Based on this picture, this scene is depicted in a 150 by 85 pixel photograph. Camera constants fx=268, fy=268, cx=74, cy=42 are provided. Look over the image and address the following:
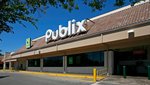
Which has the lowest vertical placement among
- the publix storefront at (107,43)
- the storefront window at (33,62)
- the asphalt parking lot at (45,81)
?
the asphalt parking lot at (45,81)

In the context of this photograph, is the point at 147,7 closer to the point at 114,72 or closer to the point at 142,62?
the point at 142,62

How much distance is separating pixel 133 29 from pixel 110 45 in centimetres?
514

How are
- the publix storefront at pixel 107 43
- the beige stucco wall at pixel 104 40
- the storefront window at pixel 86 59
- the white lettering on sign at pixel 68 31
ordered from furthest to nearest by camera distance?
the white lettering on sign at pixel 68 31 → the storefront window at pixel 86 59 → the publix storefront at pixel 107 43 → the beige stucco wall at pixel 104 40

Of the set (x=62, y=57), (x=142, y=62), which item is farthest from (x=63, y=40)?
(x=142, y=62)

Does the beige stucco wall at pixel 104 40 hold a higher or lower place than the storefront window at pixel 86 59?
higher

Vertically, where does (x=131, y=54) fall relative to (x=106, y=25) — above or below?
below

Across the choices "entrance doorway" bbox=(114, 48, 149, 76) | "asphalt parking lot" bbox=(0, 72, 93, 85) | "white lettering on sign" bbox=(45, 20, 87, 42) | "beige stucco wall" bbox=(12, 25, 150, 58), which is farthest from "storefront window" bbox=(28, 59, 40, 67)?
"entrance doorway" bbox=(114, 48, 149, 76)

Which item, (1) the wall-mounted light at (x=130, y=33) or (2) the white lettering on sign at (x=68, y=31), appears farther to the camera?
(2) the white lettering on sign at (x=68, y=31)

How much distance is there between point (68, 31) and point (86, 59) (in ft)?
14.7

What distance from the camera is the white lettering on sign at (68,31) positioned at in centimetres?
3067

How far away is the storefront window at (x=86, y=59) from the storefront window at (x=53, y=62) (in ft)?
8.53

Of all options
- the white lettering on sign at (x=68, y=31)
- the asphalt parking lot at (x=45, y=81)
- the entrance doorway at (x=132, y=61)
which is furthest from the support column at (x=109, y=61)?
the white lettering on sign at (x=68, y=31)

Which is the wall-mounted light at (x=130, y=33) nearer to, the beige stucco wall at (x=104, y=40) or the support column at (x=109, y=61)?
the beige stucco wall at (x=104, y=40)

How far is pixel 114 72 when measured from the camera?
26.5m
